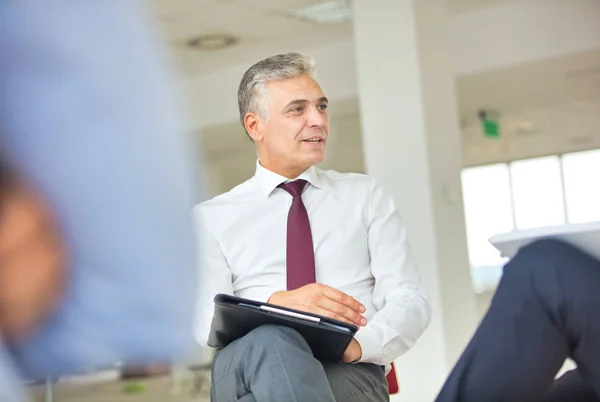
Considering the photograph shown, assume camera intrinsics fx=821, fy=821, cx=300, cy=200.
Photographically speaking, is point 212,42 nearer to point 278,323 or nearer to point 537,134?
point 278,323

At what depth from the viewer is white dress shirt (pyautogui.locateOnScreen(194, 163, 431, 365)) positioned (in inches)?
81.7

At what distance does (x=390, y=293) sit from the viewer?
203 centimetres

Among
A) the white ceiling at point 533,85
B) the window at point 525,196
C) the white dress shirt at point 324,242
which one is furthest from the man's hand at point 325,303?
the window at point 525,196

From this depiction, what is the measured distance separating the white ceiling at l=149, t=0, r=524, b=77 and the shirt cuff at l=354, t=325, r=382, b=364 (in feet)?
11.5

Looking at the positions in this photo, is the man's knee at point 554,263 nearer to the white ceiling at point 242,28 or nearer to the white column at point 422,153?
the white column at point 422,153

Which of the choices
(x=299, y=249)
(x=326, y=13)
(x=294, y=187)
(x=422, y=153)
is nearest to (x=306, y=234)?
(x=299, y=249)

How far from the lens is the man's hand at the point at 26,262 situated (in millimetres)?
381

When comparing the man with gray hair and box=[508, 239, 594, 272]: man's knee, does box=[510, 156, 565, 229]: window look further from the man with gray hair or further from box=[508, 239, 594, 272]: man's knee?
box=[508, 239, 594, 272]: man's knee

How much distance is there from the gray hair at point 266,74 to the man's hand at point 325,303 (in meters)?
0.66

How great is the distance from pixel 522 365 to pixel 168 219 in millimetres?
829

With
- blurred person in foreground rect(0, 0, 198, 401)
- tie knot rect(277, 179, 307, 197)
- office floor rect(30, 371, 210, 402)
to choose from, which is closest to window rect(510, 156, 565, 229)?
office floor rect(30, 371, 210, 402)

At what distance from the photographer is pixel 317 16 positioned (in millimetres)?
5918

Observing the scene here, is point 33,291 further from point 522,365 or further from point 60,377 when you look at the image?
point 522,365

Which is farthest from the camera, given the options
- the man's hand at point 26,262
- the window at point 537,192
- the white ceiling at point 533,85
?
the window at point 537,192
